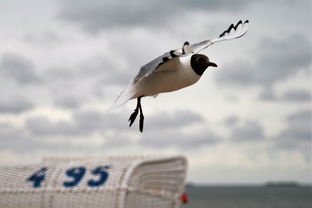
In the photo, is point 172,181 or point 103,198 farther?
point 172,181

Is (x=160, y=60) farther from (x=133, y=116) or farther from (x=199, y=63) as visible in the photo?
(x=133, y=116)

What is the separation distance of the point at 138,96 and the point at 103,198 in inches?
304

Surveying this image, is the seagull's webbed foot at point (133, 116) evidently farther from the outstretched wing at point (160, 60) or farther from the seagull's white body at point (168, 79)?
the outstretched wing at point (160, 60)

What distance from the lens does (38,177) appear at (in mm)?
13227

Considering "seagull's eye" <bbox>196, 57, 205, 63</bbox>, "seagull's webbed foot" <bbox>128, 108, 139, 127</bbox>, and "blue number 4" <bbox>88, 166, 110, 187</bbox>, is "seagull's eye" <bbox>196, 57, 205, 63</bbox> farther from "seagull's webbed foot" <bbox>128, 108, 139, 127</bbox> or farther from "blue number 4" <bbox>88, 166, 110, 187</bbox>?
"blue number 4" <bbox>88, 166, 110, 187</bbox>

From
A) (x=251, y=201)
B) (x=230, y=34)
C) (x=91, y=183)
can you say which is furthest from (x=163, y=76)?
(x=251, y=201)

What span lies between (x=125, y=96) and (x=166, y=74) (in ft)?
1.38

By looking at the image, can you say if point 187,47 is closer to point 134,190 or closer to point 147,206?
point 134,190

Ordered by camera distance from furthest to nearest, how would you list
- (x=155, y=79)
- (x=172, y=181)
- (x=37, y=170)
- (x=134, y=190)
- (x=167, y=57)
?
(x=172, y=181), (x=37, y=170), (x=134, y=190), (x=155, y=79), (x=167, y=57)

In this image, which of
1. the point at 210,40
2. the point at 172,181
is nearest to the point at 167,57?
the point at 210,40

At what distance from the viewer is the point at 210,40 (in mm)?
5824

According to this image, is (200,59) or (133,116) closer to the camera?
(200,59)

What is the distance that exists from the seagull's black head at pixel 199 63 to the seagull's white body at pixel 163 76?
26 millimetres

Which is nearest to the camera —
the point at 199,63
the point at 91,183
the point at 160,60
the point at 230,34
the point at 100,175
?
the point at 160,60
